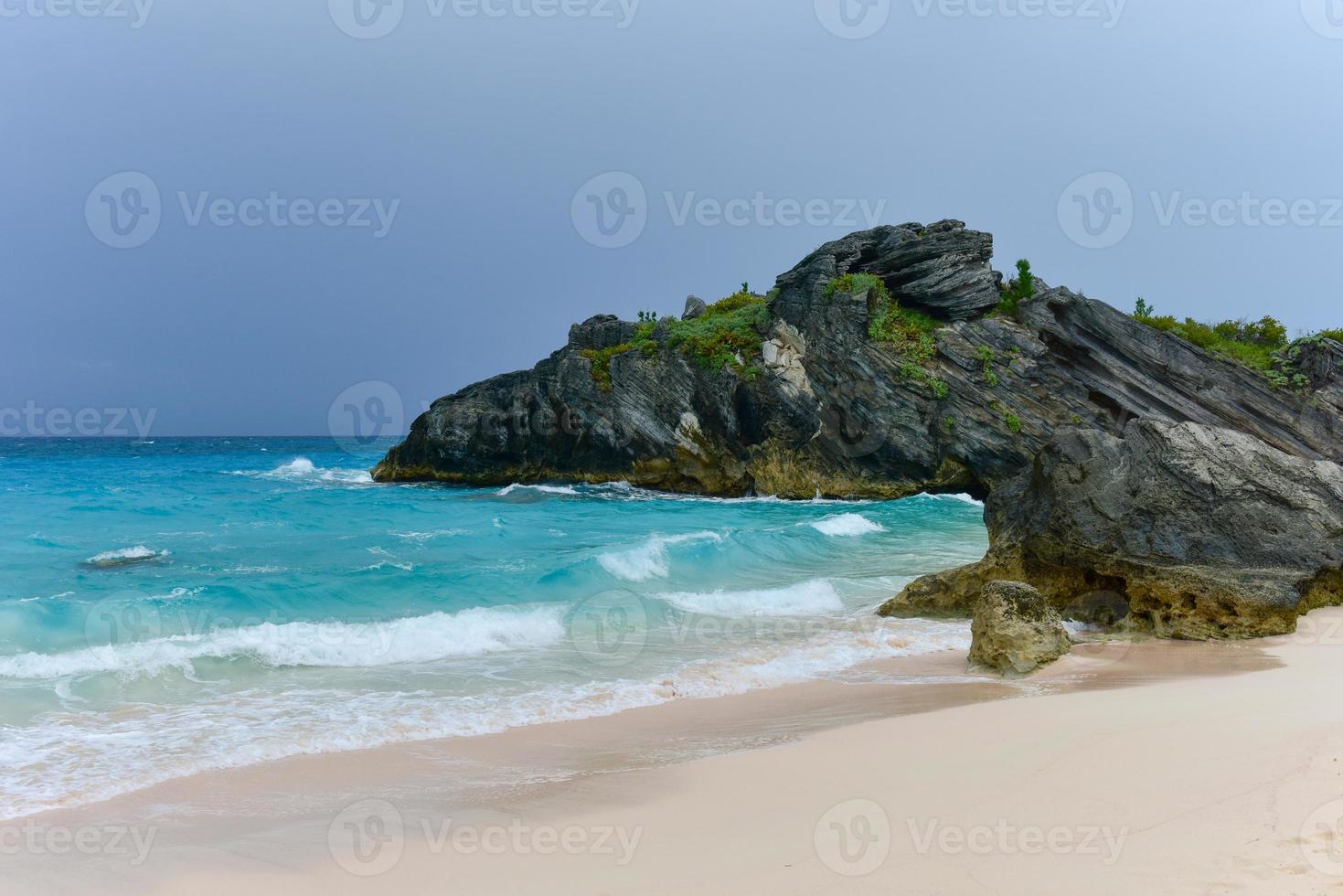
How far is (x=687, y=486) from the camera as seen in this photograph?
36.0 metres

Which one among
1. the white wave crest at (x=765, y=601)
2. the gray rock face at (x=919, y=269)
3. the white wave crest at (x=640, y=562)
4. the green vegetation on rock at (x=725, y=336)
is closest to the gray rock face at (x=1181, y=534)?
the white wave crest at (x=765, y=601)

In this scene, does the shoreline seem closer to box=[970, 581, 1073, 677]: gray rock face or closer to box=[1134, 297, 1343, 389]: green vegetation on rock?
box=[970, 581, 1073, 677]: gray rock face

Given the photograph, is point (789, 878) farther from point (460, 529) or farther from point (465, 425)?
point (465, 425)

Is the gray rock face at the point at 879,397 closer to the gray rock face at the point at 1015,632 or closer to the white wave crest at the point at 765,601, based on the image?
the white wave crest at the point at 765,601

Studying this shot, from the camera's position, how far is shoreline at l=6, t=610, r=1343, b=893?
4.35 m

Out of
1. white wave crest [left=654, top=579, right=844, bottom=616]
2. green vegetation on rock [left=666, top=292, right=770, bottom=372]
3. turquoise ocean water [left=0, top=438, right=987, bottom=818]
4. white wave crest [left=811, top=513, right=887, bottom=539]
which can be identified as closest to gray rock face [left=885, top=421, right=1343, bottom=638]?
turquoise ocean water [left=0, top=438, right=987, bottom=818]

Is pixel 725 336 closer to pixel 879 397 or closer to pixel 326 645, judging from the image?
pixel 879 397

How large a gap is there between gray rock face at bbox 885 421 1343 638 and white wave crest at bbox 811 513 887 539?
1003 cm

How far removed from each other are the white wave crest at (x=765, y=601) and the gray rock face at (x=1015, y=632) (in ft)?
13.8

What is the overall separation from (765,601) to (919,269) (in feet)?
79.1

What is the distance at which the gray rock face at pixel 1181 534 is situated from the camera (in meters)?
9.91

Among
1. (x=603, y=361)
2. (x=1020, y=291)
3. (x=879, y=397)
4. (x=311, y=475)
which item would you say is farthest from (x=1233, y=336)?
(x=311, y=475)

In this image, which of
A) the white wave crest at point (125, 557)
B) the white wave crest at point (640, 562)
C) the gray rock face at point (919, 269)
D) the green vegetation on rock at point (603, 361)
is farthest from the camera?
the green vegetation on rock at point (603, 361)

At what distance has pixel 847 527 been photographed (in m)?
22.7
